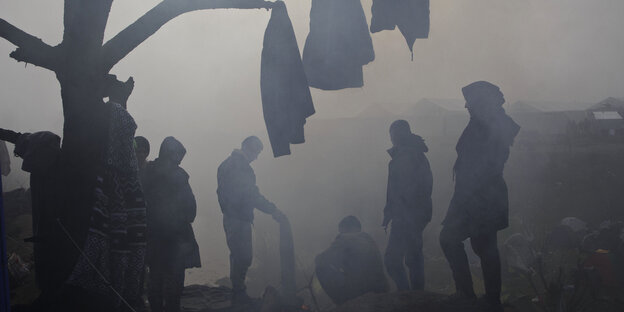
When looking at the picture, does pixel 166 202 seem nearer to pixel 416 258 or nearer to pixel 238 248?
pixel 238 248

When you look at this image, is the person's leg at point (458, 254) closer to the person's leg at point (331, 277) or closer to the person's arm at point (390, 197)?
the person's arm at point (390, 197)

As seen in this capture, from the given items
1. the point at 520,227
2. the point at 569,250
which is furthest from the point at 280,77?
the point at 520,227

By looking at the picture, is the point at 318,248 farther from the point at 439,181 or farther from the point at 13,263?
the point at 13,263

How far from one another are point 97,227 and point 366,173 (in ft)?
62.0

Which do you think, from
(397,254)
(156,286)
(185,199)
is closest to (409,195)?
(397,254)

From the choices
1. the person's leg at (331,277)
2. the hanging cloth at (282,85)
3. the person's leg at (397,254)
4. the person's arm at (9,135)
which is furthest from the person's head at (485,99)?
the person's arm at (9,135)

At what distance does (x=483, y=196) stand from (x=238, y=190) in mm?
2734

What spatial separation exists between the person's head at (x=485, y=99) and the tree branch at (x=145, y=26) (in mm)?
2163

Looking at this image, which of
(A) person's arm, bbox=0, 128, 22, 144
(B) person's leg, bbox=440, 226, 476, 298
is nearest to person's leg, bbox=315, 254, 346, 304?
(B) person's leg, bbox=440, 226, 476, 298

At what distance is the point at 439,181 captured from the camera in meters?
17.3

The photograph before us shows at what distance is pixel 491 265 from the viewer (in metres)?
3.56

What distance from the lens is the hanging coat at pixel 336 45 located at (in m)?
3.56

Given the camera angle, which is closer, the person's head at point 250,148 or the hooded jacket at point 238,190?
the hooded jacket at point 238,190

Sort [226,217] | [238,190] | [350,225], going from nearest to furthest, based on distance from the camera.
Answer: [350,225]
[238,190]
[226,217]
